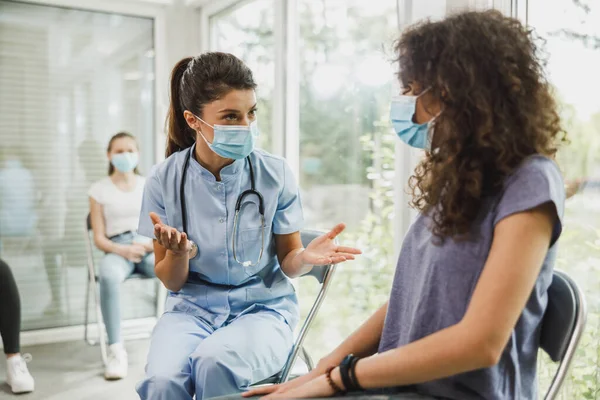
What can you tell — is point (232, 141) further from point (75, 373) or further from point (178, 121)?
point (75, 373)

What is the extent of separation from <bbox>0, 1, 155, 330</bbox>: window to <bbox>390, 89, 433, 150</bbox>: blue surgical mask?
3076 mm

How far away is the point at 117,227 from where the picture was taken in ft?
11.3

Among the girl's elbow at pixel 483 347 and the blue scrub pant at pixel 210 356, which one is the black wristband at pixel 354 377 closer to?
the girl's elbow at pixel 483 347

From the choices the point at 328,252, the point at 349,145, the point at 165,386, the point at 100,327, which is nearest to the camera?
the point at 165,386

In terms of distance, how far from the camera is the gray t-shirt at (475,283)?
38.2 inches

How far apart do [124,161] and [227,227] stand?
1975 millimetres

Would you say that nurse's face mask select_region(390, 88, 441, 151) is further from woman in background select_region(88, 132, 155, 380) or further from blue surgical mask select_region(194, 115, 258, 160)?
woman in background select_region(88, 132, 155, 380)

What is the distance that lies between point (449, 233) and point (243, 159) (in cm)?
84

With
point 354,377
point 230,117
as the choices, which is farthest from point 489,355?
point 230,117

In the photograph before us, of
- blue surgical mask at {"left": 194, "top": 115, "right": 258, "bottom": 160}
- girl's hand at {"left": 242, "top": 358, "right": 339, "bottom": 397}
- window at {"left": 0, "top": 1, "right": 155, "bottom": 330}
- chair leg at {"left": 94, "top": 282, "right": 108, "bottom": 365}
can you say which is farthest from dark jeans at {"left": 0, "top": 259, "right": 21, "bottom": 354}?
girl's hand at {"left": 242, "top": 358, "right": 339, "bottom": 397}

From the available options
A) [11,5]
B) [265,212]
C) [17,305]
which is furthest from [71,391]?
[11,5]

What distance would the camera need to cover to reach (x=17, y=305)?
291 centimetres

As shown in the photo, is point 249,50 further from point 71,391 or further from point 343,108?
point 71,391

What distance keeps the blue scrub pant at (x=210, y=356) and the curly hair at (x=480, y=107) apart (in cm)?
64
